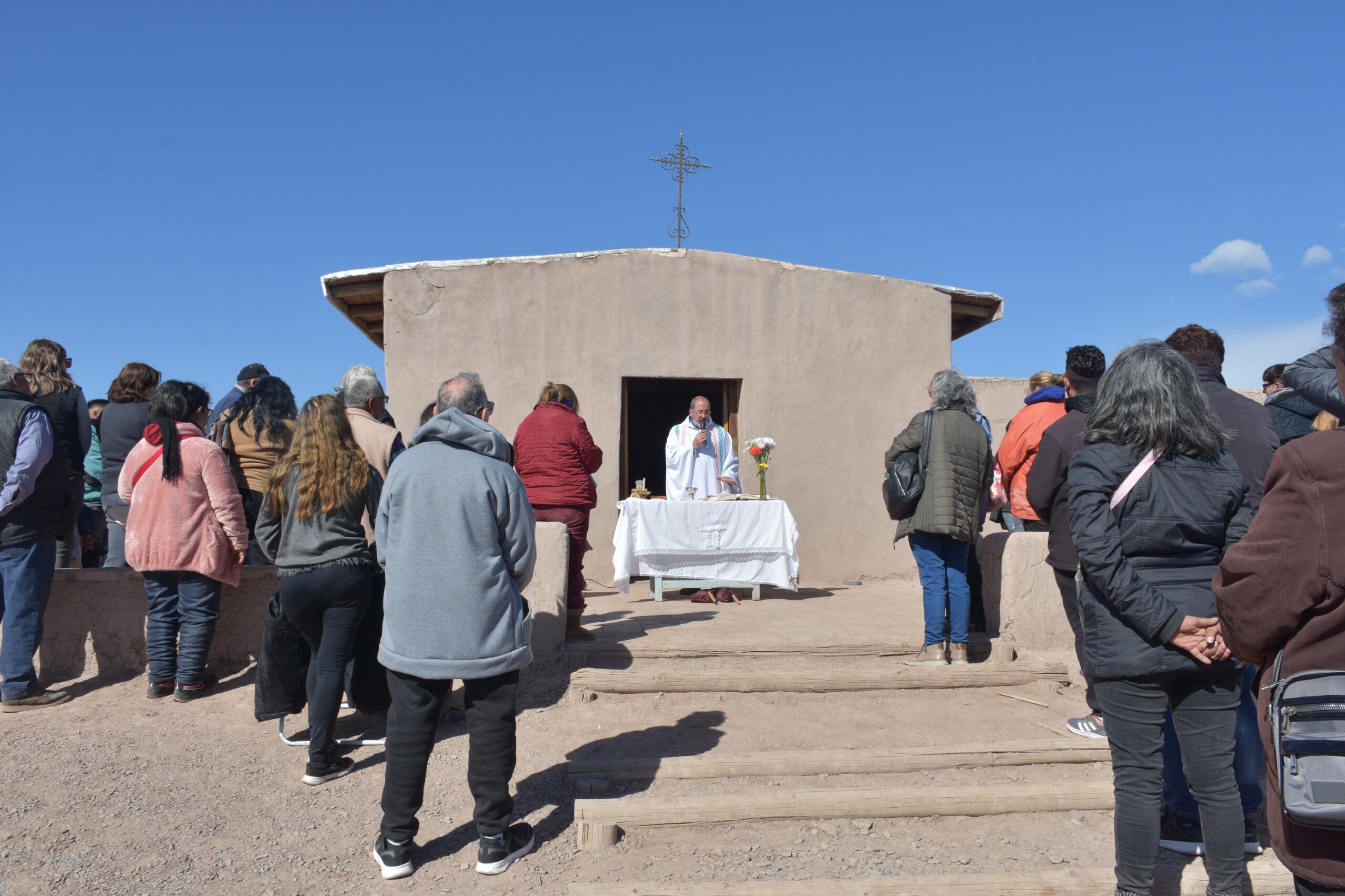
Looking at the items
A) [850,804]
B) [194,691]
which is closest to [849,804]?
[850,804]

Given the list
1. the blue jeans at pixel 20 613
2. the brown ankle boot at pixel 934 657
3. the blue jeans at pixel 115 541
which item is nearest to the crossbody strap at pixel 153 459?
the blue jeans at pixel 20 613

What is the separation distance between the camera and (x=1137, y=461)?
109 inches

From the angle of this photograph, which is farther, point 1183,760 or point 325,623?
point 325,623

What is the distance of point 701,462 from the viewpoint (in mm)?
8508

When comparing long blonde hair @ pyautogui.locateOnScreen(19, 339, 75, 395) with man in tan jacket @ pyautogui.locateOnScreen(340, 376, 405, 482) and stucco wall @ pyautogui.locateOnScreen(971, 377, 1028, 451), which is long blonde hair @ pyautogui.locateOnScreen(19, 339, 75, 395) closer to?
man in tan jacket @ pyautogui.locateOnScreen(340, 376, 405, 482)

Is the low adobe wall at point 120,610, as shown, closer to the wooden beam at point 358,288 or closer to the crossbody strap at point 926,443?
the crossbody strap at point 926,443

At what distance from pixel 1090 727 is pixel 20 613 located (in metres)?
5.92

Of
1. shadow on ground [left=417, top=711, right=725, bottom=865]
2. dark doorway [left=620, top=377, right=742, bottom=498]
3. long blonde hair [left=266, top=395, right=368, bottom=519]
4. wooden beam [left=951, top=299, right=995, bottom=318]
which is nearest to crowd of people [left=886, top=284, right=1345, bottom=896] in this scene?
shadow on ground [left=417, top=711, right=725, bottom=865]

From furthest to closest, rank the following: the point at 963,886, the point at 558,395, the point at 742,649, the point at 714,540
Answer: the point at 714,540 → the point at 558,395 → the point at 742,649 → the point at 963,886

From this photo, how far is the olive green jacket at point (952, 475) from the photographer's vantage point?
5133mm

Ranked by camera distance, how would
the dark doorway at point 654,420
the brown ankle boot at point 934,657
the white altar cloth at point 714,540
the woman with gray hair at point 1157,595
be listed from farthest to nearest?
the dark doorway at point 654,420 < the white altar cloth at point 714,540 < the brown ankle boot at point 934,657 < the woman with gray hair at point 1157,595

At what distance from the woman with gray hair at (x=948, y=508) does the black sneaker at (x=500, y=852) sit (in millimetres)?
2809

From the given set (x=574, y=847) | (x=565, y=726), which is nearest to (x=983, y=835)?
(x=574, y=847)

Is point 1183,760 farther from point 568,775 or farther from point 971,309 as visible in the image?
point 971,309
